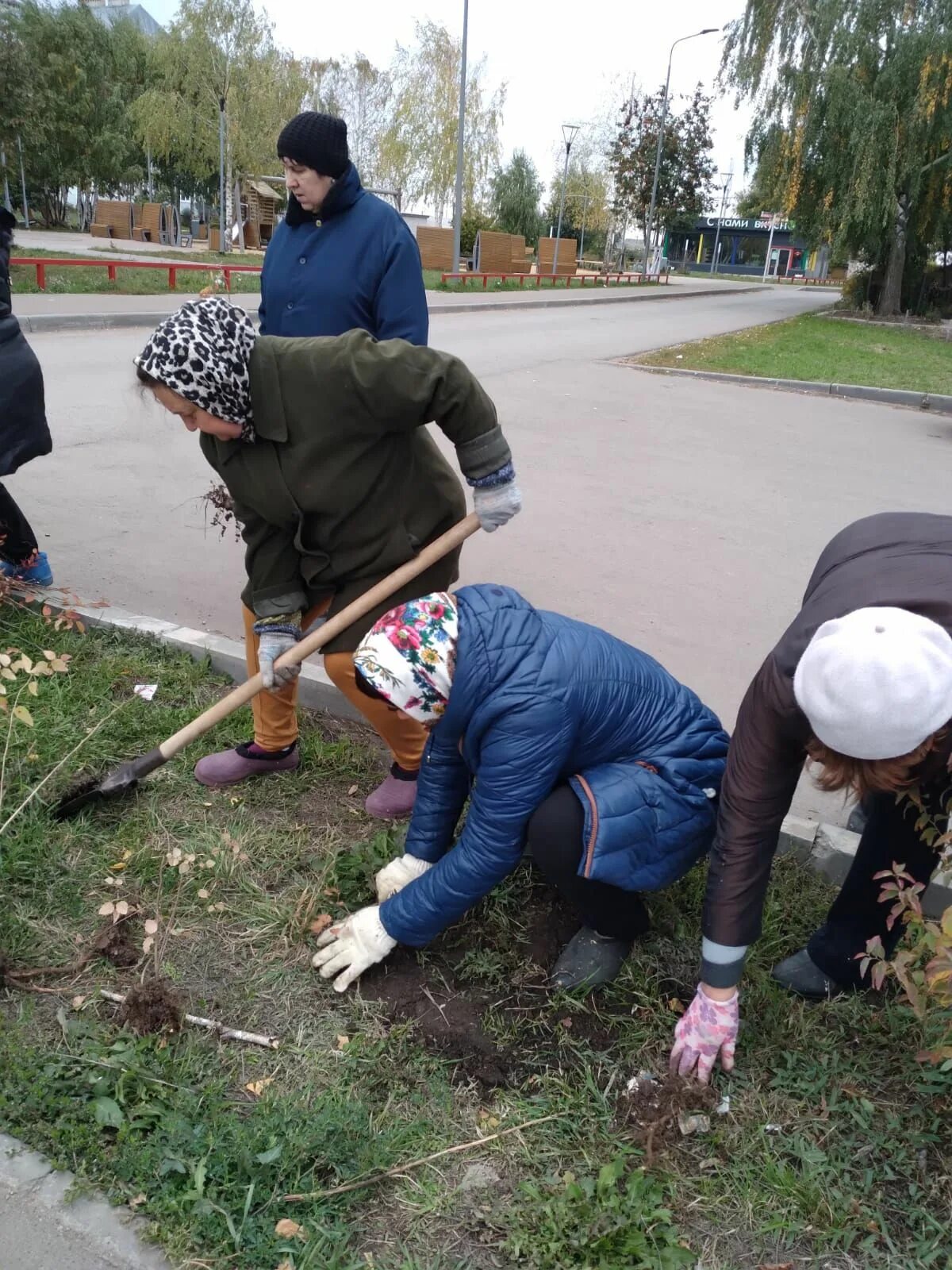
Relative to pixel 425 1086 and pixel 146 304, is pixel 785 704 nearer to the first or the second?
pixel 425 1086

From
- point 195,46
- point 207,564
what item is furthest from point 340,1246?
point 195,46

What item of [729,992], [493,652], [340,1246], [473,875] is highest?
[493,652]

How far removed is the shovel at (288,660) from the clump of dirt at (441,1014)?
2.64ft

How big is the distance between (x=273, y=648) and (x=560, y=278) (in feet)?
97.9

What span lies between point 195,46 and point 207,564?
3091 cm

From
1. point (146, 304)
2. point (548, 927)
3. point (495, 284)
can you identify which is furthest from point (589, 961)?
point (495, 284)

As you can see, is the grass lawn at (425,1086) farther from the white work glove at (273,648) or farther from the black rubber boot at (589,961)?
the white work glove at (273,648)

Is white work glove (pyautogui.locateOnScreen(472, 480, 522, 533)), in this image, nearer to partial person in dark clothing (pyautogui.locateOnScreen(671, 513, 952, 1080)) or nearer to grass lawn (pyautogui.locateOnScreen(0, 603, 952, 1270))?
Answer: partial person in dark clothing (pyautogui.locateOnScreen(671, 513, 952, 1080))

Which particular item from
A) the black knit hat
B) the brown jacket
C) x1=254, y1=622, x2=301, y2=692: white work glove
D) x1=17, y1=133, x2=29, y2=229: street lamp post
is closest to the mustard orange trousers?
x1=254, y1=622, x2=301, y2=692: white work glove

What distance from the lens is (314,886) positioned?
2598 millimetres

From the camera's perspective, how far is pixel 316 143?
117 inches

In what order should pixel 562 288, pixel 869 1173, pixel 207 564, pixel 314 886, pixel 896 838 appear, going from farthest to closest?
1. pixel 562 288
2. pixel 207 564
3. pixel 314 886
4. pixel 896 838
5. pixel 869 1173

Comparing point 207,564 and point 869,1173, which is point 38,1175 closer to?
point 869,1173

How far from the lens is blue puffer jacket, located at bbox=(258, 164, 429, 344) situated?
304 cm
